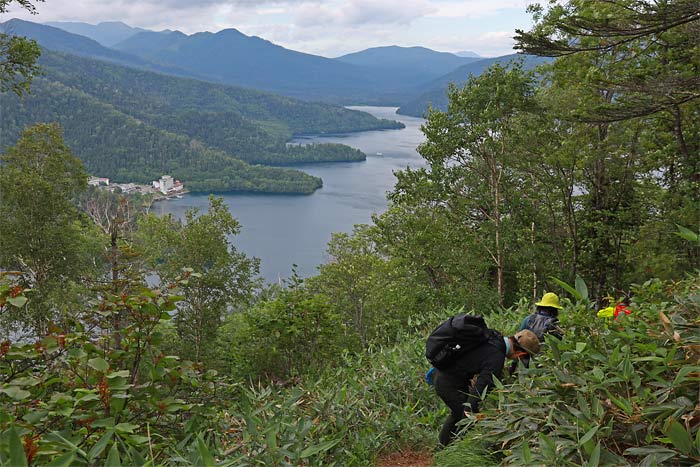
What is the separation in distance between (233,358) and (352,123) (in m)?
176

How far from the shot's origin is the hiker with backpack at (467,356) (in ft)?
10.8

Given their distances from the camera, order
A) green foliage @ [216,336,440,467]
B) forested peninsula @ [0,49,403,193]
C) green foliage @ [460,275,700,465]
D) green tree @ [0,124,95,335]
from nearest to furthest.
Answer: green foliage @ [460,275,700,465] < green foliage @ [216,336,440,467] < green tree @ [0,124,95,335] < forested peninsula @ [0,49,403,193]

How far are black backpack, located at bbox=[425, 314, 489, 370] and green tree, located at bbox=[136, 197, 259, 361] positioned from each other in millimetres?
13626

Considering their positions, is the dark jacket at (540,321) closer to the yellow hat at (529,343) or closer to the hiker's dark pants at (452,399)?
the yellow hat at (529,343)

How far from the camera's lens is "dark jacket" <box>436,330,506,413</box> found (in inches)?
129

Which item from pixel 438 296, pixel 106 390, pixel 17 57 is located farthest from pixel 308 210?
pixel 106 390

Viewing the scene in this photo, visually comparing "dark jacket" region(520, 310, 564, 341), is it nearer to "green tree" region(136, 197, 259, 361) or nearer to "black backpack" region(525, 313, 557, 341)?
"black backpack" region(525, 313, 557, 341)

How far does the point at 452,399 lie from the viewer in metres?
3.45

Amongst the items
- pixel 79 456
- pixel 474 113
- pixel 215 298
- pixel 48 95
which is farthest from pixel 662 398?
pixel 48 95

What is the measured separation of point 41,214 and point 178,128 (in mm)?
141975

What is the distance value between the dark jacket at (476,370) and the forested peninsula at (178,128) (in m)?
89.6

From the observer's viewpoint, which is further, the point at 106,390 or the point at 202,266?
the point at 202,266

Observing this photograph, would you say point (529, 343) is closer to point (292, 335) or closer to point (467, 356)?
point (467, 356)

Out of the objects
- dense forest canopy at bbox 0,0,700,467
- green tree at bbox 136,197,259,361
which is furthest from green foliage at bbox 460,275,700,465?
green tree at bbox 136,197,259,361
